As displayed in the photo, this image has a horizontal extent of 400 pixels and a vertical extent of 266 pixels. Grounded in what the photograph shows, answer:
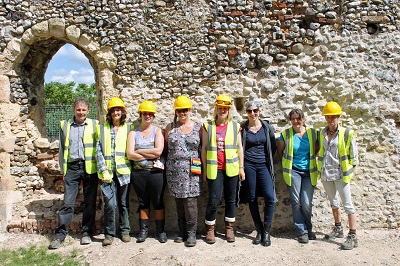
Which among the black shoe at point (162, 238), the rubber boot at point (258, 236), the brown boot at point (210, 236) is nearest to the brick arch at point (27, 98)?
the black shoe at point (162, 238)

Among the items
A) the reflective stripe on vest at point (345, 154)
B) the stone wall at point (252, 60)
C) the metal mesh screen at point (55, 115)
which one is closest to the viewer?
the reflective stripe on vest at point (345, 154)

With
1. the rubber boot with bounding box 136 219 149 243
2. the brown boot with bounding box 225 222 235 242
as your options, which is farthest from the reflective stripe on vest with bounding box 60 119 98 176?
the brown boot with bounding box 225 222 235 242

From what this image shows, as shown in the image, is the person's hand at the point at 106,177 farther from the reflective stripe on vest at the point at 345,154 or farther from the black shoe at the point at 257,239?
the reflective stripe on vest at the point at 345,154

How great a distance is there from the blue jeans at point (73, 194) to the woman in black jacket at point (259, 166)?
6.29 feet

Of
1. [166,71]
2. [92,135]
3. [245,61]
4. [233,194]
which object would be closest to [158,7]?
[166,71]

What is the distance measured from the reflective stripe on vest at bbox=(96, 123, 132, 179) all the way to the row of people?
1 cm

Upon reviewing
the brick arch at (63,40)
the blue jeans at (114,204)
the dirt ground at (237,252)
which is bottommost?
the dirt ground at (237,252)

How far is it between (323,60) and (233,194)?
2.26 metres

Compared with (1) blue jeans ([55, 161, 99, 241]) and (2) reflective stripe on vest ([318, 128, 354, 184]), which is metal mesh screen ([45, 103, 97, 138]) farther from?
(2) reflective stripe on vest ([318, 128, 354, 184])

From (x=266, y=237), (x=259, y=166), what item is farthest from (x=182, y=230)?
(x=259, y=166)

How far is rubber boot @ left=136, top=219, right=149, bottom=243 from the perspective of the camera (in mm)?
4582

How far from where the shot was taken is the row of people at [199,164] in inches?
173

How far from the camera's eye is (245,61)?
200 inches

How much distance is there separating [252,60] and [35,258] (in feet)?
12.0
